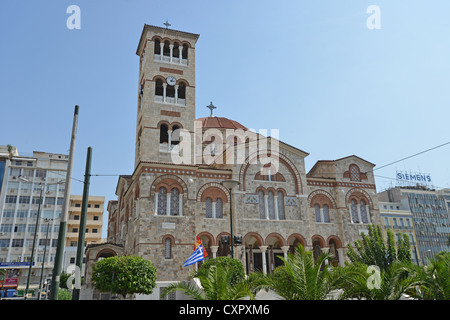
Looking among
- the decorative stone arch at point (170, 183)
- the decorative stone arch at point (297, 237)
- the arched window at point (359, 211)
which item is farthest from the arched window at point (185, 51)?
the arched window at point (359, 211)

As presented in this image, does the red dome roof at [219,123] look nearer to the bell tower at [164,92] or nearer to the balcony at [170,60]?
the bell tower at [164,92]

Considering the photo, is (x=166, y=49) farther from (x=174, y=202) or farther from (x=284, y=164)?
(x=284, y=164)

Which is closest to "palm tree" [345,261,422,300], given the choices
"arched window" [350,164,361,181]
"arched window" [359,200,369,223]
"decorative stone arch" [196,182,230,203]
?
"decorative stone arch" [196,182,230,203]

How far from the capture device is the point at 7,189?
5684 cm

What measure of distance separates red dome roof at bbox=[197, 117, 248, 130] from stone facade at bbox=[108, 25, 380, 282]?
671cm

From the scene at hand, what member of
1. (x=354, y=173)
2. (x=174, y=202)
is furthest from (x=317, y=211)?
(x=174, y=202)

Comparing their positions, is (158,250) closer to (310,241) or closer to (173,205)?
(173,205)

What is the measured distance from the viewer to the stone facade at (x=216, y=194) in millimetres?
26016

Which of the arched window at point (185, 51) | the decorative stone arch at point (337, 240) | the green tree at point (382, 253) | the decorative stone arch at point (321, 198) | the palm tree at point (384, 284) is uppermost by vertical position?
the arched window at point (185, 51)

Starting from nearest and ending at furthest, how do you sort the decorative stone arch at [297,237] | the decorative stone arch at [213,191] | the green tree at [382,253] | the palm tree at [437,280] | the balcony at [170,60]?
the palm tree at [437,280] → the green tree at [382,253] → the decorative stone arch at [213,191] → the decorative stone arch at [297,237] → the balcony at [170,60]

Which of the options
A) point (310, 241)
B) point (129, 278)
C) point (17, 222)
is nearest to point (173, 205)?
point (129, 278)

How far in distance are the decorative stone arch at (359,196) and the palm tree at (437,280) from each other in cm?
2194
